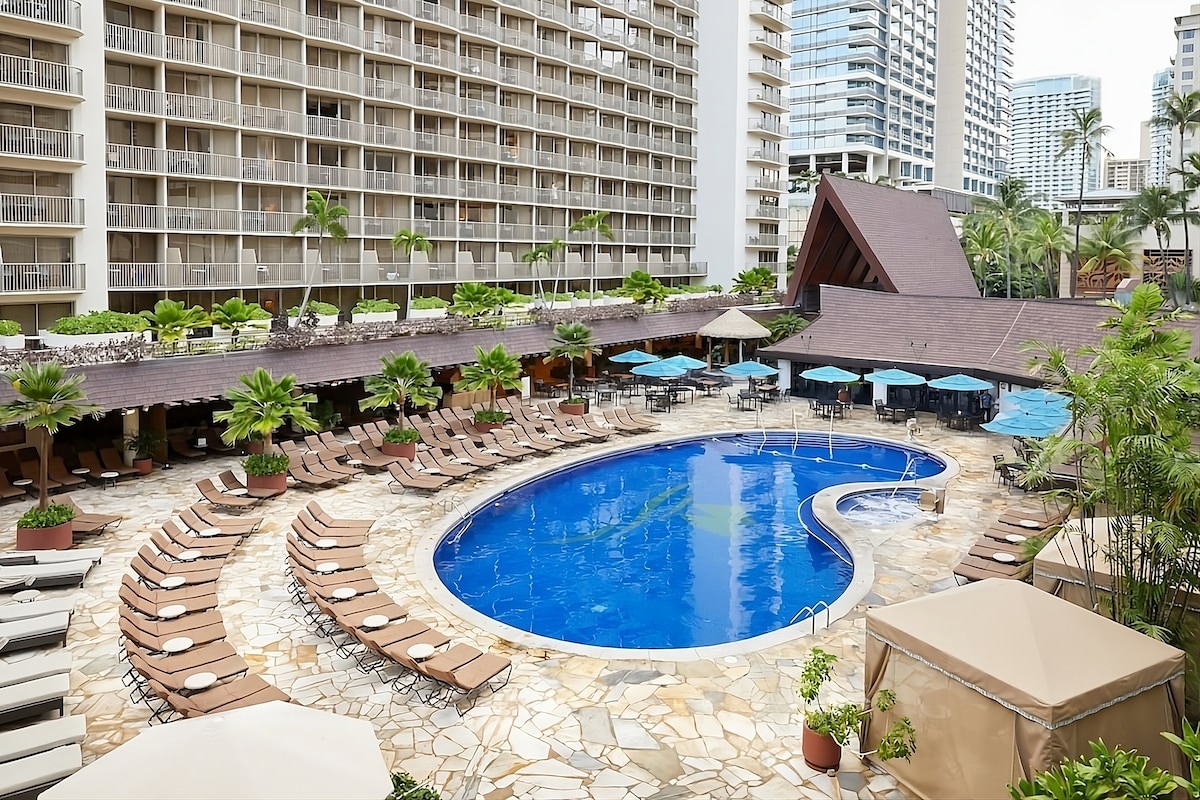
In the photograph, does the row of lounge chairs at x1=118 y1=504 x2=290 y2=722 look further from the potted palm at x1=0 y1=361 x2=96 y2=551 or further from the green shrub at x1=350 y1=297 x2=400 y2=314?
the green shrub at x1=350 y1=297 x2=400 y2=314

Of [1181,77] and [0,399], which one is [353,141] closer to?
[0,399]

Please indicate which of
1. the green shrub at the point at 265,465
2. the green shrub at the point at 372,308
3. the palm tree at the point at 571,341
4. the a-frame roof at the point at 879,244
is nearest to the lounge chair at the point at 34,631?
the green shrub at the point at 265,465

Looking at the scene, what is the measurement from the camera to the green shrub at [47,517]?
15.5 metres

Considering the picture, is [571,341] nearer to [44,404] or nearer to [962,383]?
[962,383]

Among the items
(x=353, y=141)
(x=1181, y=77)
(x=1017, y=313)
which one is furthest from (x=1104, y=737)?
(x=1181, y=77)

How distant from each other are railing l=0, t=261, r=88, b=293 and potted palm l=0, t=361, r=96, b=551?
1126cm

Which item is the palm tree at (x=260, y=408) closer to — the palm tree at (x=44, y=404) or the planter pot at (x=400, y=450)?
the planter pot at (x=400, y=450)

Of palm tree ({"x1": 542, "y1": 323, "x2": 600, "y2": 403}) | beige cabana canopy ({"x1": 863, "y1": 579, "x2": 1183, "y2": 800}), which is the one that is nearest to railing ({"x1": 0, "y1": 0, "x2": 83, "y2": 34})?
palm tree ({"x1": 542, "y1": 323, "x2": 600, "y2": 403})

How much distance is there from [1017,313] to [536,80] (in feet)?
80.9

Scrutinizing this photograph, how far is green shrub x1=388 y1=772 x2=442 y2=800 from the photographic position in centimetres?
747

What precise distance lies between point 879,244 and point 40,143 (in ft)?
92.1

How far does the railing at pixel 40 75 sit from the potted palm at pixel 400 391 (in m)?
12.5

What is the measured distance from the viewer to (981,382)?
26719mm

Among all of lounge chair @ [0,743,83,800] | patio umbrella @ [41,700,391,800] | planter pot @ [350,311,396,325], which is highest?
planter pot @ [350,311,396,325]
